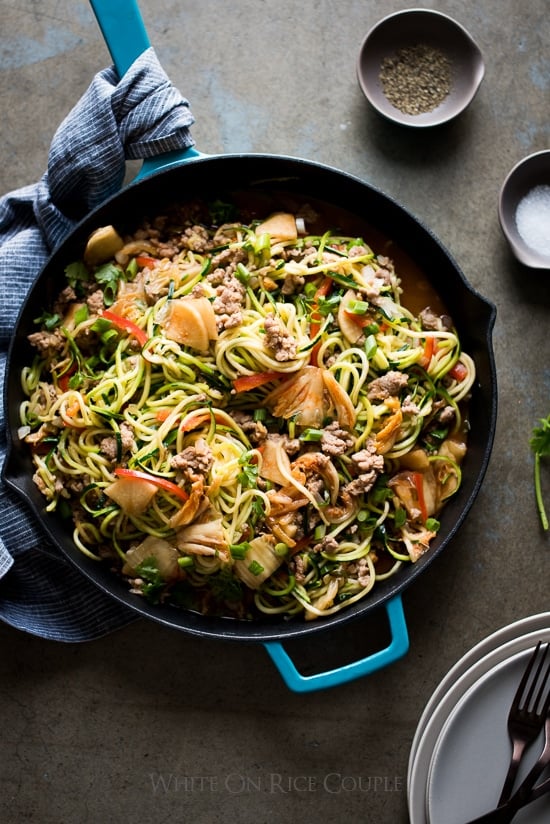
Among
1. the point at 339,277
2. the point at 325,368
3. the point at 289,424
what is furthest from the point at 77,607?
the point at 339,277

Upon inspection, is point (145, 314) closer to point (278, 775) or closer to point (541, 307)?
point (541, 307)

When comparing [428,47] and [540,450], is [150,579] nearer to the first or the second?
[540,450]

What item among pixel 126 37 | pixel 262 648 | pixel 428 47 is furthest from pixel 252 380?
pixel 428 47

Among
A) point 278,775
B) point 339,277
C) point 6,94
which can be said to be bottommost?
point 278,775

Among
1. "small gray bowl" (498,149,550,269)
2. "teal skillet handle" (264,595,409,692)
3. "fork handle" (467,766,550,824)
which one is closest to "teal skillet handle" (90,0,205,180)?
"small gray bowl" (498,149,550,269)

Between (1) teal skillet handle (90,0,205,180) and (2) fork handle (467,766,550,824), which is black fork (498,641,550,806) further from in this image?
(1) teal skillet handle (90,0,205,180)
